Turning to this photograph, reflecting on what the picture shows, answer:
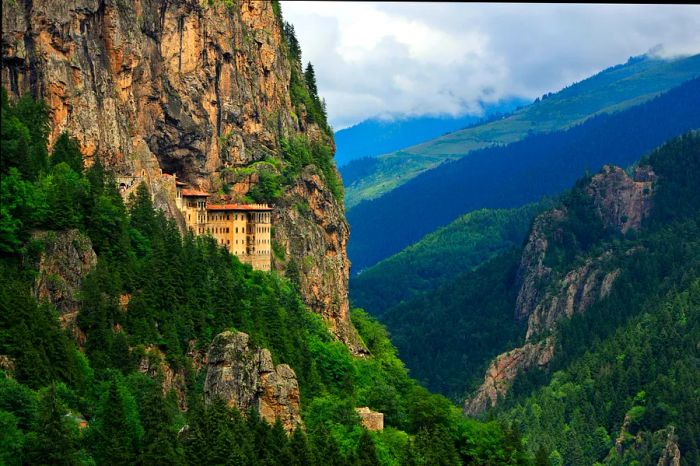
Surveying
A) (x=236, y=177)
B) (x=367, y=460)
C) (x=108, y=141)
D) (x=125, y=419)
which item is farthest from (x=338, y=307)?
(x=125, y=419)

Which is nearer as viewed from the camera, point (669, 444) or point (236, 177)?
point (236, 177)

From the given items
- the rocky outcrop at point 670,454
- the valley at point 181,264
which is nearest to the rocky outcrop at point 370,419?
the valley at point 181,264

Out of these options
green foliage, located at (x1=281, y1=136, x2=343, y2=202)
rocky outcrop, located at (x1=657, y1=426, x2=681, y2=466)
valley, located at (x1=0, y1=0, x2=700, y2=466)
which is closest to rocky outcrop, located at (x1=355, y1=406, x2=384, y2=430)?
valley, located at (x1=0, y1=0, x2=700, y2=466)

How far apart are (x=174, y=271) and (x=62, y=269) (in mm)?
11810

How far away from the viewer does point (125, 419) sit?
244 feet

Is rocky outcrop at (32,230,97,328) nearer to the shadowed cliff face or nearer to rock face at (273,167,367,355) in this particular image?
the shadowed cliff face

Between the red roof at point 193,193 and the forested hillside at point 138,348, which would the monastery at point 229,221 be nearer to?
the red roof at point 193,193

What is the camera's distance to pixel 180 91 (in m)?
126

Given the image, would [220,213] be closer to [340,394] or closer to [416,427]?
[340,394]

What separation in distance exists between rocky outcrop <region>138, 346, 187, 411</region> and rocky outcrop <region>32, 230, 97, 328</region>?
17.0 ft

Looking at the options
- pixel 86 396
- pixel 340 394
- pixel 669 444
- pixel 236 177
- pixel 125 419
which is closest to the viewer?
pixel 125 419

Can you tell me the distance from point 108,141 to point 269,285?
2010 centimetres

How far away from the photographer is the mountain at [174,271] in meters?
78.6

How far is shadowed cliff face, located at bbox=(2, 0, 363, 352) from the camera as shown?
10669cm
